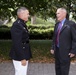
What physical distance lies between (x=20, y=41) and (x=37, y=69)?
151 inches

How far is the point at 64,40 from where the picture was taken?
18.9 feet

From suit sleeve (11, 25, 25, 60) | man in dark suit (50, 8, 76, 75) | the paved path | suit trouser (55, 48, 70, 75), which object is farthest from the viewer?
the paved path

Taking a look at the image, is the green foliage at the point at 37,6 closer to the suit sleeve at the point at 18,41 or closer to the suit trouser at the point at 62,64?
the suit trouser at the point at 62,64

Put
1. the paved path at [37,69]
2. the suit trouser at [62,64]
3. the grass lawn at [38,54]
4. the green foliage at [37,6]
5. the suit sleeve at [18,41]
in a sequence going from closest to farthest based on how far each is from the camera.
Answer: the suit sleeve at [18,41] → the suit trouser at [62,64] → the paved path at [37,69] → the grass lawn at [38,54] → the green foliage at [37,6]

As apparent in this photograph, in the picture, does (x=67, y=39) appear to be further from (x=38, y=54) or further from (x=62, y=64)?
(x=38, y=54)

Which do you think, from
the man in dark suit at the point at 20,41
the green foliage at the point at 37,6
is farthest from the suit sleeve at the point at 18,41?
the green foliage at the point at 37,6

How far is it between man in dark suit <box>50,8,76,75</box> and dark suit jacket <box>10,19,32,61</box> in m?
0.91

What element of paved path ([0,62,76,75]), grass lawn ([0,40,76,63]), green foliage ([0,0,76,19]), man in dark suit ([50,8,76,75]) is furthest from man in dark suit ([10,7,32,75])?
green foliage ([0,0,76,19])

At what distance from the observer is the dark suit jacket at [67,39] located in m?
5.71

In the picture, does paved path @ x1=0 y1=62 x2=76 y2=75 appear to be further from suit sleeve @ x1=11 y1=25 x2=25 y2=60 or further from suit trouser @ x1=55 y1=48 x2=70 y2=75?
suit sleeve @ x1=11 y1=25 x2=25 y2=60

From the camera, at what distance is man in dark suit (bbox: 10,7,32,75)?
5.10 meters

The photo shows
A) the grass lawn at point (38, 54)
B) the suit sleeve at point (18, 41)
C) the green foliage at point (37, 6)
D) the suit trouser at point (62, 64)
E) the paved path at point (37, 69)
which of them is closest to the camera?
the suit sleeve at point (18, 41)

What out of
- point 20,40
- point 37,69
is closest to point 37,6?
point 37,69

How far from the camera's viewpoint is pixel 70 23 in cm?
580
